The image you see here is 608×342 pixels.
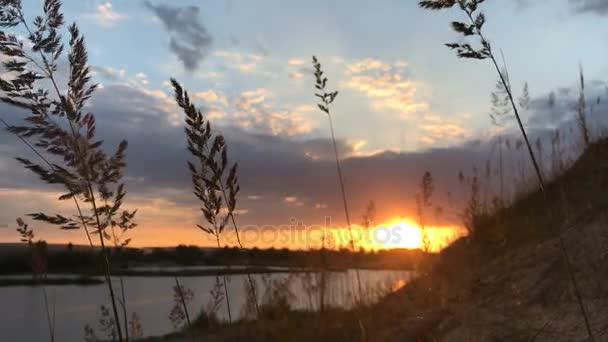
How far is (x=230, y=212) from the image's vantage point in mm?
2471

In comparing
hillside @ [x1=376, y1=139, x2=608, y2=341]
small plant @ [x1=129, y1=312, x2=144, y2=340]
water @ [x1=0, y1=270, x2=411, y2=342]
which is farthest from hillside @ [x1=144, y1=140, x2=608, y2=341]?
small plant @ [x1=129, y1=312, x2=144, y2=340]

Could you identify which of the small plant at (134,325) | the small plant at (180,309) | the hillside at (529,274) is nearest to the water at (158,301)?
the small plant at (180,309)

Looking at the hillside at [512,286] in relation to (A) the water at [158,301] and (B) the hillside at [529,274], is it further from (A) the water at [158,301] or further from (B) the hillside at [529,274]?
(A) the water at [158,301]

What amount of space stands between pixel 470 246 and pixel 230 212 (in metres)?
4.89

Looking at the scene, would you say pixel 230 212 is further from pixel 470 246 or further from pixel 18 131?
pixel 470 246

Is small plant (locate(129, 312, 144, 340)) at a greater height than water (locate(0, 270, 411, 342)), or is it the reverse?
small plant (locate(129, 312, 144, 340))

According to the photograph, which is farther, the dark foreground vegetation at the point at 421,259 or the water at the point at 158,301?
the water at the point at 158,301

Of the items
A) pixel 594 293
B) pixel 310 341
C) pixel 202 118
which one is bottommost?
pixel 310 341

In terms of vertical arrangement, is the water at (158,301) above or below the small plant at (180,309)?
below

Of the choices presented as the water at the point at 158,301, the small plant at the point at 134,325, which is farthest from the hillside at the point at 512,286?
the small plant at the point at 134,325

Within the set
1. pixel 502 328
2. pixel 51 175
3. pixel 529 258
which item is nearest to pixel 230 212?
pixel 51 175

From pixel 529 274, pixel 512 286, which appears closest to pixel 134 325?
pixel 512 286

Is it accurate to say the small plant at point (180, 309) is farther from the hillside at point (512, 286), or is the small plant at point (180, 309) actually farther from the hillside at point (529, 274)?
the hillside at point (529, 274)

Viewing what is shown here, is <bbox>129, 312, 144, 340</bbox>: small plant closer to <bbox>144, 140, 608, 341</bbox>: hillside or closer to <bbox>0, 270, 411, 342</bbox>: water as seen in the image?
<bbox>0, 270, 411, 342</bbox>: water
